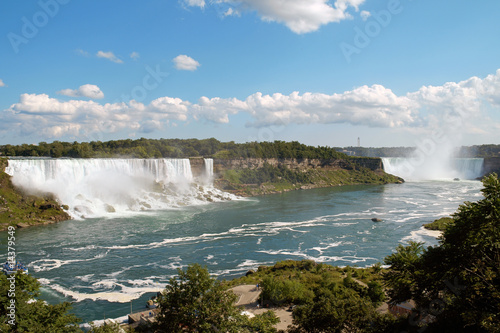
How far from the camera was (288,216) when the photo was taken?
44.1 metres

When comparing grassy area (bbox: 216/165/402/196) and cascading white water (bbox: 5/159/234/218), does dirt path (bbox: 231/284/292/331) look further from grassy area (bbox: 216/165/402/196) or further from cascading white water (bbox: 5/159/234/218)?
grassy area (bbox: 216/165/402/196)

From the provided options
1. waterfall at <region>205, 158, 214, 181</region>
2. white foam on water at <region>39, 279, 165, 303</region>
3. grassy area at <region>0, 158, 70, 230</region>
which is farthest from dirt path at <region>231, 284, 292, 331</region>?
waterfall at <region>205, 158, 214, 181</region>

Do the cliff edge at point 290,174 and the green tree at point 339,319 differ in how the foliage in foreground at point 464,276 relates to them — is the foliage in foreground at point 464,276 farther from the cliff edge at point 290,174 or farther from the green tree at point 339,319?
the cliff edge at point 290,174

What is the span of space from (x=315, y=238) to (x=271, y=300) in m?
15.9

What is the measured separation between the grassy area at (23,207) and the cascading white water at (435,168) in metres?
93.6

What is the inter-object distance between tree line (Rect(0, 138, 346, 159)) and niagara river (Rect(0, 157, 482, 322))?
22921 millimetres

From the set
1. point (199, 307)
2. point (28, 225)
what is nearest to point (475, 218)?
point (199, 307)

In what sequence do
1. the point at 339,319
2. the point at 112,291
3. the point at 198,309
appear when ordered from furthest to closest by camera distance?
the point at 112,291 → the point at 339,319 → the point at 198,309

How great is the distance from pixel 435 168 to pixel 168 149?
267 ft

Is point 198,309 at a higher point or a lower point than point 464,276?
lower

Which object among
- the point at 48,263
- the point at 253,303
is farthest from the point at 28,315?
the point at 48,263

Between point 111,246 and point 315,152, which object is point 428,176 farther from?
point 111,246

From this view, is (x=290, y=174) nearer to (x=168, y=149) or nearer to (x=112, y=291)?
(x=168, y=149)

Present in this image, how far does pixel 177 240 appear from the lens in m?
31.4
